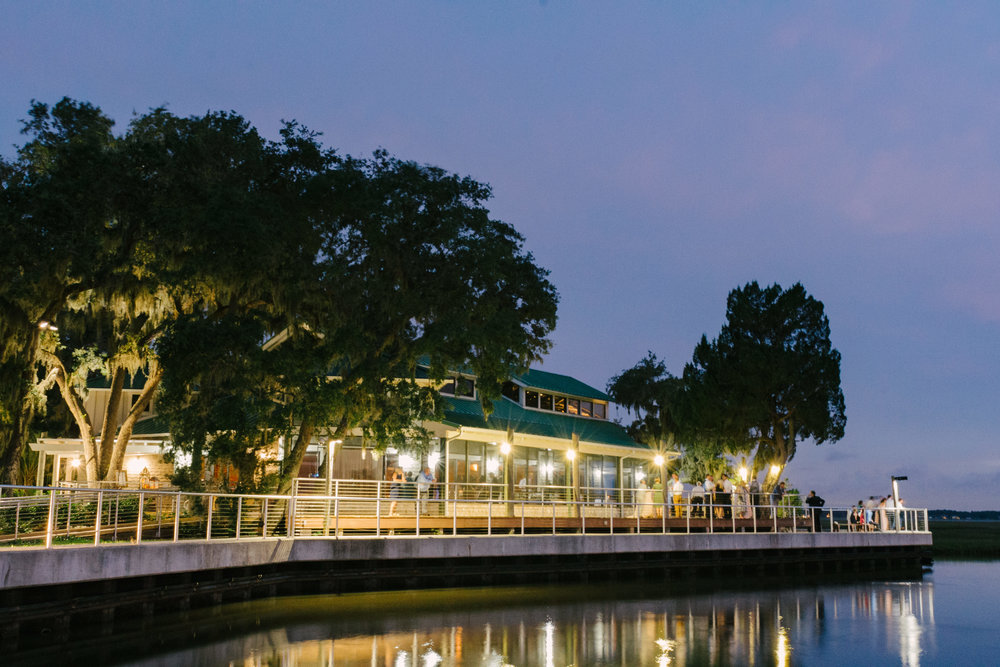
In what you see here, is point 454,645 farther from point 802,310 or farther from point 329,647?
point 802,310

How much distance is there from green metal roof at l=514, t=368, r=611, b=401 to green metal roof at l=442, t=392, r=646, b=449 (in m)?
1.21

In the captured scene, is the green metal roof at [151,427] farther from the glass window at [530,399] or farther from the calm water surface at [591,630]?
the glass window at [530,399]

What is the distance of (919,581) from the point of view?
32.1 metres

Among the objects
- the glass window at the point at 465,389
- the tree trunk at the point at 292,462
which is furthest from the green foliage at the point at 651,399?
the tree trunk at the point at 292,462

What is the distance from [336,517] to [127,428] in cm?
669

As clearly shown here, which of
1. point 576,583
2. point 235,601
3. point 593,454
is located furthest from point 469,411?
point 235,601

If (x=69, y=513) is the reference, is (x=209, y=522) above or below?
below

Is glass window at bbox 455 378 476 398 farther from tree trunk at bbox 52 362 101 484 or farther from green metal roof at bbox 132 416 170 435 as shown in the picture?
tree trunk at bbox 52 362 101 484

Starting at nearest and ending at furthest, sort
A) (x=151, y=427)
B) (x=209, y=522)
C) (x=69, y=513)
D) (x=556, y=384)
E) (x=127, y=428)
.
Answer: (x=69, y=513), (x=209, y=522), (x=127, y=428), (x=151, y=427), (x=556, y=384)

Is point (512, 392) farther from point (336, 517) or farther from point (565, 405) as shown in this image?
point (336, 517)

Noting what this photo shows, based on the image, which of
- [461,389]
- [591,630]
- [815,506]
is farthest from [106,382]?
[815,506]

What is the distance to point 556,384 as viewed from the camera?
4519cm

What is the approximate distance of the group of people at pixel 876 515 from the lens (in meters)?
37.1

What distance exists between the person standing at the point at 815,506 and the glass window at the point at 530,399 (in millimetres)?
12717
